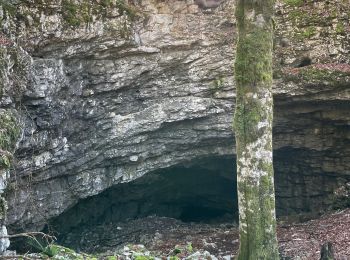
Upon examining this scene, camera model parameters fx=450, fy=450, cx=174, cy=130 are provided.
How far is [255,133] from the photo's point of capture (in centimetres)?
751

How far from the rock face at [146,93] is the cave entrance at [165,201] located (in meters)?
1.83

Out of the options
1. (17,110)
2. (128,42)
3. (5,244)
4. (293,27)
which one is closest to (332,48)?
(293,27)

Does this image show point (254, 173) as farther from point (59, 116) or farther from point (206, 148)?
point (206, 148)

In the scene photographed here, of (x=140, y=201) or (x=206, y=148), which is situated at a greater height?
(x=206, y=148)

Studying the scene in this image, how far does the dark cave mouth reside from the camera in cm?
1351

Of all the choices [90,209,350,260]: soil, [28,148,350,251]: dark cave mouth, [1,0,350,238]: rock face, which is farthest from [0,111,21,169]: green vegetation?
[28,148,350,251]: dark cave mouth

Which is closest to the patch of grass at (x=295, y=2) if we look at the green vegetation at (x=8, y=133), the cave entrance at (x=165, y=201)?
the cave entrance at (x=165, y=201)

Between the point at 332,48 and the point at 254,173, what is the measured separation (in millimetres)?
5450

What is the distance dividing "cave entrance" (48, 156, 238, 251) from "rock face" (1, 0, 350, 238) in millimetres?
1827

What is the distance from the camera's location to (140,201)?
1587 cm

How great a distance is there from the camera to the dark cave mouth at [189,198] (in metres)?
13.5

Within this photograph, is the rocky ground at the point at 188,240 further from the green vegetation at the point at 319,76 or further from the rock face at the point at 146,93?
the green vegetation at the point at 319,76

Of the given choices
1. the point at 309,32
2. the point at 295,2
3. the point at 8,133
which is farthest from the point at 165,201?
the point at 8,133

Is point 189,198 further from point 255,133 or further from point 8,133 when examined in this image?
point 255,133
